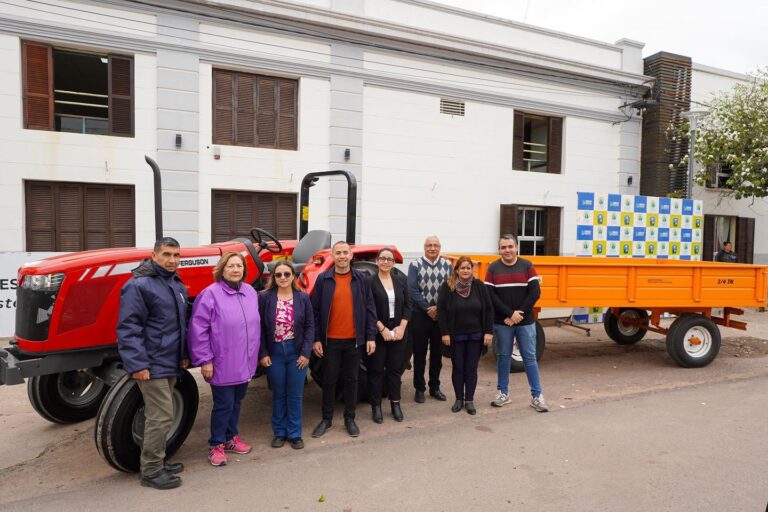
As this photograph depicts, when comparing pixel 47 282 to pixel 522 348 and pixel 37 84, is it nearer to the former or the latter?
pixel 522 348

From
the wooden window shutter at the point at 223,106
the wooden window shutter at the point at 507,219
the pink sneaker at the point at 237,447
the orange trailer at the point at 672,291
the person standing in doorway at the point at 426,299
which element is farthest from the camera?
the wooden window shutter at the point at 507,219

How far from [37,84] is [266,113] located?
3.92 meters

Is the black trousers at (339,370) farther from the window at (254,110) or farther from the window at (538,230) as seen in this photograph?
the window at (538,230)

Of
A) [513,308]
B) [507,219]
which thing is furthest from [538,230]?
[513,308]

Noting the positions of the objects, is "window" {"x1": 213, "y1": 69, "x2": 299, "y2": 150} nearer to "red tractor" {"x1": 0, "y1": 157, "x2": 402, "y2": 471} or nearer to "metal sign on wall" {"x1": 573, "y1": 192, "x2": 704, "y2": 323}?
"metal sign on wall" {"x1": 573, "y1": 192, "x2": 704, "y2": 323}

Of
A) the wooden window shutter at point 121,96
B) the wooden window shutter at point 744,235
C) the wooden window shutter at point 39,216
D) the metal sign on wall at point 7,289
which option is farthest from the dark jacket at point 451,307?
the wooden window shutter at point 744,235

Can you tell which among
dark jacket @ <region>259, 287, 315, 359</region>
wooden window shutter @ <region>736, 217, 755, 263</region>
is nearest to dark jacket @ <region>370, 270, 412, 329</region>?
dark jacket @ <region>259, 287, 315, 359</region>

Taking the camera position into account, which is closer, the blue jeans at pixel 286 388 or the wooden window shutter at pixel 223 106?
the blue jeans at pixel 286 388

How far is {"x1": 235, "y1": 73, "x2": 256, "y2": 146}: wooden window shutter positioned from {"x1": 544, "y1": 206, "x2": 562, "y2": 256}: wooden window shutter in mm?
7493

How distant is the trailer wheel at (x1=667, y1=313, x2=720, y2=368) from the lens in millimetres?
7328

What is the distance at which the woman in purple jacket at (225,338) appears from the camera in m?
3.97

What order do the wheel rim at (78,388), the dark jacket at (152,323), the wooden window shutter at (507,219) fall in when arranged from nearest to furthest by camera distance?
the dark jacket at (152,323), the wheel rim at (78,388), the wooden window shutter at (507,219)

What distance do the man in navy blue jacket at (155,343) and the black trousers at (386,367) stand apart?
72.7 inches

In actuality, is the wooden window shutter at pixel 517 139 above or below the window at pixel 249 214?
above
